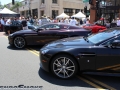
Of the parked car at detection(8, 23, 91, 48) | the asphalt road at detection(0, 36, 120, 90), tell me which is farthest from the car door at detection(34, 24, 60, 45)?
the asphalt road at detection(0, 36, 120, 90)

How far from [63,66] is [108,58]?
3.80 feet

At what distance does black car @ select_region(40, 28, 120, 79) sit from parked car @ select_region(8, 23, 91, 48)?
4.07 m

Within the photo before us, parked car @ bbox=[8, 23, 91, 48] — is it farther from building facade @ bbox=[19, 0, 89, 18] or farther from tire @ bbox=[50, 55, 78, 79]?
building facade @ bbox=[19, 0, 89, 18]

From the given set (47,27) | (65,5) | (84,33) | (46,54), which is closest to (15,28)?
(47,27)

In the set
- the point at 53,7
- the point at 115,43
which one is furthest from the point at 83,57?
the point at 53,7

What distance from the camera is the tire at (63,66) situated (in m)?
4.71

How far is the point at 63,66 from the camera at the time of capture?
479 cm

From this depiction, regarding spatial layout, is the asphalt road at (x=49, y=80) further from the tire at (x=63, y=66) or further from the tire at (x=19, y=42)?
the tire at (x=19, y=42)

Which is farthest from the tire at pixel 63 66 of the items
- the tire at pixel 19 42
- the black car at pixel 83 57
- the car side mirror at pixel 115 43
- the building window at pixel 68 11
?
the building window at pixel 68 11

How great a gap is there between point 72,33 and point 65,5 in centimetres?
4877

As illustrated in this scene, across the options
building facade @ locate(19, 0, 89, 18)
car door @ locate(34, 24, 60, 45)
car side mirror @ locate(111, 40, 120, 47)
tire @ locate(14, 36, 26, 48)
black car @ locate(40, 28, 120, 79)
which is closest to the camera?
car side mirror @ locate(111, 40, 120, 47)

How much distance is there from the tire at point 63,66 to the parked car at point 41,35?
4.29 meters

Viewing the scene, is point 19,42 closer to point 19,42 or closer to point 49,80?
point 19,42

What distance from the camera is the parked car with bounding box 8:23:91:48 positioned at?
8.96 metres
